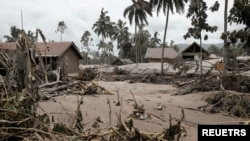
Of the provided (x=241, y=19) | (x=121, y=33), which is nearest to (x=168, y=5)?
(x=241, y=19)

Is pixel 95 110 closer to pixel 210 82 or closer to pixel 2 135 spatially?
pixel 2 135

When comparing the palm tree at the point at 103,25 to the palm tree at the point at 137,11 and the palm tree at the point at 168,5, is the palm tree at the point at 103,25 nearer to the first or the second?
the palm tree at the point at 137,11

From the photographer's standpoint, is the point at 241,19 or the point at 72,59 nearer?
the point at 241,19

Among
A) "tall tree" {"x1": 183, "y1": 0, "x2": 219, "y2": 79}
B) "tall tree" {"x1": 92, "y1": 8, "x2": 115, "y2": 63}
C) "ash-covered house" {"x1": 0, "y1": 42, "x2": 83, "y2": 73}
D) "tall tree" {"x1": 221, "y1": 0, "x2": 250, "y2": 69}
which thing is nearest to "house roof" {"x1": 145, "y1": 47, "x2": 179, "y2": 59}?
"tall tree" {"x1": 92, "y1": 8, "x2": 115, "y2": 63}

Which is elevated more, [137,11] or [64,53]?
[137,11]

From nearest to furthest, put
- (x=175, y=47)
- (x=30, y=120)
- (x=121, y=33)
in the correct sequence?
1. (x=30, y=120)
2. (x=121, y=33)
3. (x=175, y=47)

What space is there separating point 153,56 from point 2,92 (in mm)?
46425

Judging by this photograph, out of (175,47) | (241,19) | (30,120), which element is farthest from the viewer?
(175,47)

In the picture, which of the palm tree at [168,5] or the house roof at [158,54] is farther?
the house roof at [158,54]

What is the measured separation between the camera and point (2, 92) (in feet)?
21.3

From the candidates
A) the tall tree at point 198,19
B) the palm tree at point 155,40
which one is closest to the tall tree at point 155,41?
the palm tree at point 155,40

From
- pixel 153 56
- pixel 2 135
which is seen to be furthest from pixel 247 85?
pixel 153 56

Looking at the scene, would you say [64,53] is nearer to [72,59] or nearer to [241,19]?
[72,59]

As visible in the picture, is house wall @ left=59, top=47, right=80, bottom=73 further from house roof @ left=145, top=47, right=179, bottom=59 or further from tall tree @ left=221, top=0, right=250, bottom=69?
tall tree @ left=221, top=0, right=250, bottom=69
